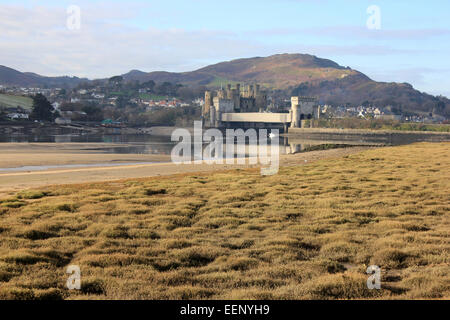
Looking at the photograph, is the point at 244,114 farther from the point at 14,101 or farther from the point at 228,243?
the point at 228,243

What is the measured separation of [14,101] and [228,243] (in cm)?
16353

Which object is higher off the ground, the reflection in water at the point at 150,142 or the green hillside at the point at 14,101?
the green hillside at the point at 14,101

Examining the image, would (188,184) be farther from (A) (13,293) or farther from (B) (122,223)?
(A) (13,293)

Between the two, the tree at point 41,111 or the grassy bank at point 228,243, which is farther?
the tree at point 41,111

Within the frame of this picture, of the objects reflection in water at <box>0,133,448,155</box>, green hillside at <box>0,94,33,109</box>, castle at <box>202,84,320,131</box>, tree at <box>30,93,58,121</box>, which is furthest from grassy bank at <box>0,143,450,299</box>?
castle at <box>202,84,320,131</box>

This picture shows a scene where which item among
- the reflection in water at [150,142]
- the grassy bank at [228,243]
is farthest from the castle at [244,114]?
the grassy bank at [228,243]

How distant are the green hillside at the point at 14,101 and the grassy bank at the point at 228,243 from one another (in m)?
141

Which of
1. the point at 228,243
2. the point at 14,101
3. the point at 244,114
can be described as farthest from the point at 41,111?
the point at 228,243

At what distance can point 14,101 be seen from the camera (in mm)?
156625

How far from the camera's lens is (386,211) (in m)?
14.1

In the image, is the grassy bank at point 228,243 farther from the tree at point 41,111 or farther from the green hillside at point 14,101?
the green hillside at point 14,101

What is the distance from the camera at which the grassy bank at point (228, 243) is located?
24.7ft

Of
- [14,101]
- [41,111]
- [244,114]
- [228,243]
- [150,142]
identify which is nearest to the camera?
[228,243]

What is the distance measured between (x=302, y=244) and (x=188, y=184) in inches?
433
